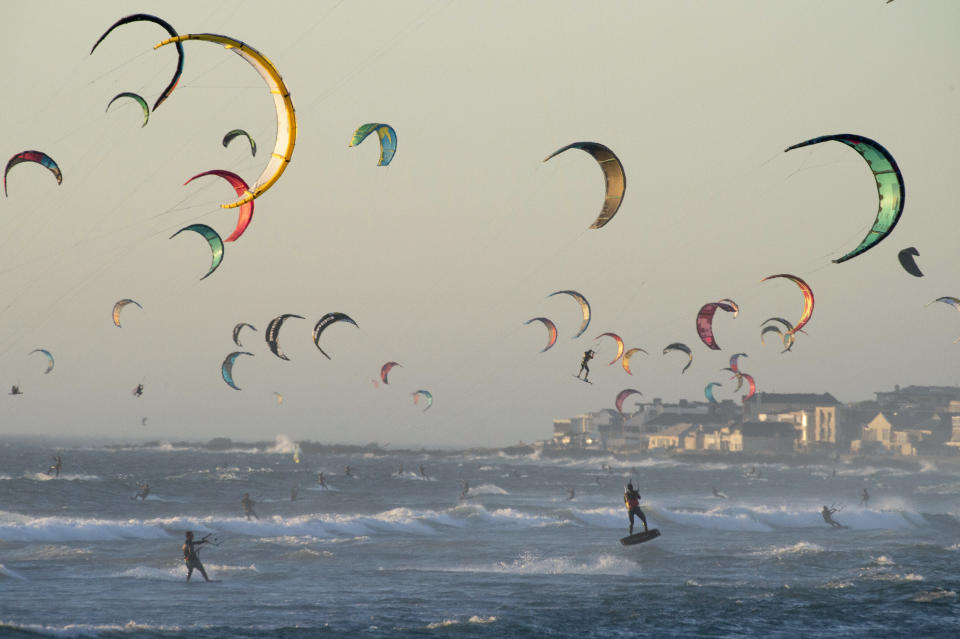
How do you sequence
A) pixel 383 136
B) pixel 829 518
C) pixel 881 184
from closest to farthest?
pixel 881 184
pixel 383 136
pixel 829 518

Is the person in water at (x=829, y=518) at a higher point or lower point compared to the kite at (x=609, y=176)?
lower

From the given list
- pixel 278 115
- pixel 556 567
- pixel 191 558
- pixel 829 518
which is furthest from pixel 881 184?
pixel 829 518

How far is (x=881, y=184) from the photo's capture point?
17.4 meters

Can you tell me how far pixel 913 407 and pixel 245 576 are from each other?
12904 cm

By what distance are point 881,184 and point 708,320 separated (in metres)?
16.2

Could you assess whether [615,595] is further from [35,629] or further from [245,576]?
[35,629]

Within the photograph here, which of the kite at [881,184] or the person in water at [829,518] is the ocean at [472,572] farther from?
the kite at [881,184]

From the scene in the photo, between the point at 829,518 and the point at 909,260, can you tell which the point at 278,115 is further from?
the point at 829,518

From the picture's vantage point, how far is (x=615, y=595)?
24438mm

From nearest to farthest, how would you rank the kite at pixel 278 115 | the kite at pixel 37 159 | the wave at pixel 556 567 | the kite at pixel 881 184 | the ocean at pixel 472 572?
the kite at pixel 278 115 < the kite at pixel 881 184 < the ocean at pixel 472 572 < the kite at pixel 37 159 < the wave at pixel 556 567

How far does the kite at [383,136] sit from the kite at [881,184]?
11.1 meters

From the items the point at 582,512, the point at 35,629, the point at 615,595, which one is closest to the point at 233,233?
the point at 35,629

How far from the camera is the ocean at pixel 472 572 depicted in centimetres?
2086

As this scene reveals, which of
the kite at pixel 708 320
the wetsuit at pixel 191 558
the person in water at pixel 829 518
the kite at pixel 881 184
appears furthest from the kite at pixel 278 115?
the person in water at pixel 829 518
